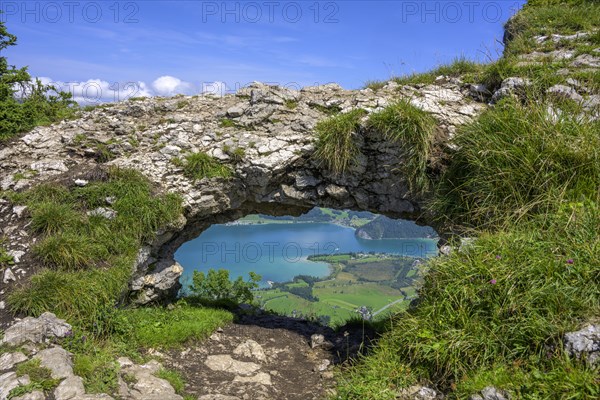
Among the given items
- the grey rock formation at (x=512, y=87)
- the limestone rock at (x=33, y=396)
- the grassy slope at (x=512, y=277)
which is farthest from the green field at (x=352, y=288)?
the limestone rock at (x=33, y=396)

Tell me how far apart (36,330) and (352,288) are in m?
24.9

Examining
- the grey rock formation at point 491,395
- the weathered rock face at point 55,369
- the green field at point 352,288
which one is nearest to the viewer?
the grey rock formation at point 491,395

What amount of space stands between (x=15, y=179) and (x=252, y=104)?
5.23 m

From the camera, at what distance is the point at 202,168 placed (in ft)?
30.8

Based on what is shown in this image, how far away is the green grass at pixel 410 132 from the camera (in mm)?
8461

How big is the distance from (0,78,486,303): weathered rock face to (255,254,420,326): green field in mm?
8275

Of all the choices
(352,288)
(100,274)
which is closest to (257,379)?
(100,274)

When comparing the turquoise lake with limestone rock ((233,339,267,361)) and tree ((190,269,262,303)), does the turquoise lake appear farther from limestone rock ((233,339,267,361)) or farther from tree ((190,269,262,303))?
limestone rock ((233,339,267,361))

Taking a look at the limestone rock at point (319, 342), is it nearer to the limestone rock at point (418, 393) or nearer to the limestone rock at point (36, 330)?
the limestone rock at point (418, 393)

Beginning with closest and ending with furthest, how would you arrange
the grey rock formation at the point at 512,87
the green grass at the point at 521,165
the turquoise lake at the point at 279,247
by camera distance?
1. the green grass at the point at 521,165
2. the grey rock formation at the point at 512,87
3. the turquoise lake at the point at 279,247

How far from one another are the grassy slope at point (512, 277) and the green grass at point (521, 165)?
0.02m

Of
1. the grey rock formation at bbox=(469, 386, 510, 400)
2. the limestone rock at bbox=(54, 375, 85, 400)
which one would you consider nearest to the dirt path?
the limestone rock at bbox=(54, 375, 85, 400)

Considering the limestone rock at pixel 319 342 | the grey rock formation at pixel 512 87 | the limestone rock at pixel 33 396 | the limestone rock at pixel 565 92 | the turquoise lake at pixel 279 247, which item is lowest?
the turquoise lake at pixel 279 247

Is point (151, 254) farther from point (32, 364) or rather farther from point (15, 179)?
point (32, 364)
